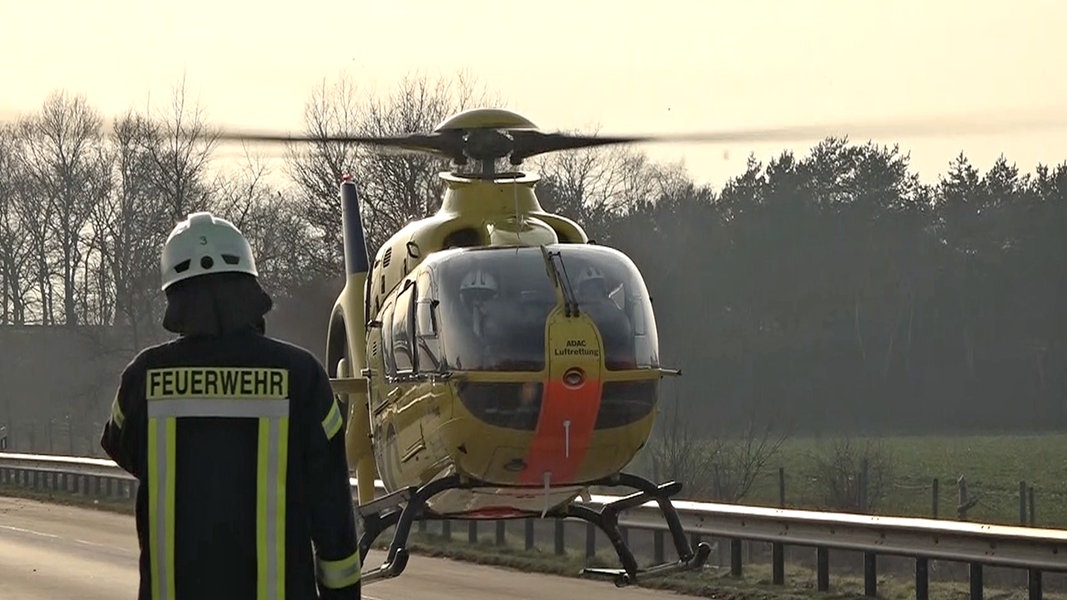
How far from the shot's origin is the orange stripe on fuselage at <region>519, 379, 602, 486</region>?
12.2 meters

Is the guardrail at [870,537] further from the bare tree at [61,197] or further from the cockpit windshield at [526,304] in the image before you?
the bare tree at [61,197]

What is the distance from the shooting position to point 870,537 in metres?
14.5

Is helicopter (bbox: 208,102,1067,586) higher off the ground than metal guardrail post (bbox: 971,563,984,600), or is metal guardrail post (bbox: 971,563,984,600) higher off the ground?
helicopter (bbox: 208,102,1067,586)

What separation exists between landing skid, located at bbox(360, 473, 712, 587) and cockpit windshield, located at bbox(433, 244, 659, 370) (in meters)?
0.96

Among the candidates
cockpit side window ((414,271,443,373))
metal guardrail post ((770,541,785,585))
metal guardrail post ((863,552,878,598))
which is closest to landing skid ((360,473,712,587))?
cockpit side window ((414,271,443,373))

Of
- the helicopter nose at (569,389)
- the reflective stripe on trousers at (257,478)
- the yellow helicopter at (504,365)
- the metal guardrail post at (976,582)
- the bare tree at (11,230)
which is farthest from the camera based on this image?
the bare tree at (11,230)

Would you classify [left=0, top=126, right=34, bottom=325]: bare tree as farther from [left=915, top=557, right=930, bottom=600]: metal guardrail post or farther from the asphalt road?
[left=915, top=557, right=930, bottom=600]: metal guardrail post

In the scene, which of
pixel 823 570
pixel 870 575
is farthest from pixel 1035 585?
pixel 823 570

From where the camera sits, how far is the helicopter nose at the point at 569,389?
12.1 m

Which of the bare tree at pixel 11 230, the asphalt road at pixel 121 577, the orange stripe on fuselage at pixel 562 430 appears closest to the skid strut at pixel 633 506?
the orange stripe on fuselage at pixel 562 430

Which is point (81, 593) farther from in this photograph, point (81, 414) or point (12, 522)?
point (81, 414)

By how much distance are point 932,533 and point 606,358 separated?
3.16 m

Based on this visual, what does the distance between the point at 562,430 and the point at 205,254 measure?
7381 mm

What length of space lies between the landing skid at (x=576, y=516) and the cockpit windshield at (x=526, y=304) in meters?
0.96
